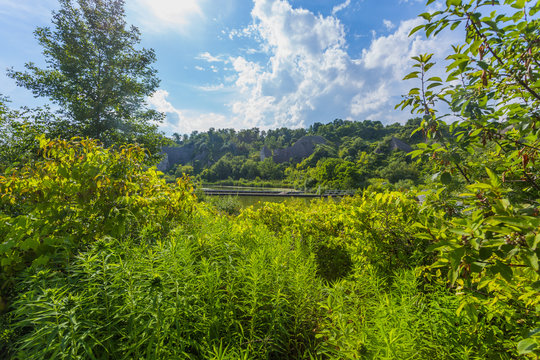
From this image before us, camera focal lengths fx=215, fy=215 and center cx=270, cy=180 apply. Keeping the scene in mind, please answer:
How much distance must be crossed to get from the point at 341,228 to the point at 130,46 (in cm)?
1488

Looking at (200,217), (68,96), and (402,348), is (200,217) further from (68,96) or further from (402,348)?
(68,96)

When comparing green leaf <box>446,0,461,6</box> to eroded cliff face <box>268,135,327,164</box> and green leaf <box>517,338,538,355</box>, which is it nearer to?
green leaf <box>517,338,538,355</box>

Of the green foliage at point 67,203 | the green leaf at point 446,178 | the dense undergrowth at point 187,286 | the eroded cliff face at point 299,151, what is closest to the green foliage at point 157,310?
the dense undergrowth at point 187,286

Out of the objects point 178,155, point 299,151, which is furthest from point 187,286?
point 178,155

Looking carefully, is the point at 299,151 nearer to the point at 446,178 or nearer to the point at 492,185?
the point at 446,178

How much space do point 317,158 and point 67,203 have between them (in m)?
59.8

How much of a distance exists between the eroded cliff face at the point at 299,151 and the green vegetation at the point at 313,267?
68.3 metres

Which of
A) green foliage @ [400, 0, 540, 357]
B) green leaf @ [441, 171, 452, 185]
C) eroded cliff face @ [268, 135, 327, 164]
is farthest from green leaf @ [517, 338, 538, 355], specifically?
eroded cliff face @ [268, 135, 327, 164]

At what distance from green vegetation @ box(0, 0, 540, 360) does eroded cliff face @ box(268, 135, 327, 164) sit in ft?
224

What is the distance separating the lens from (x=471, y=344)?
1.29m

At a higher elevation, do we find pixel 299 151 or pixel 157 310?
pixel 299 151

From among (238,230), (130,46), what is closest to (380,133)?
(130,46)

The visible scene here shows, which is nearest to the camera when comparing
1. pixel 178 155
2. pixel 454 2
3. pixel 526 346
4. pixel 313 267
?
pixel 526 346

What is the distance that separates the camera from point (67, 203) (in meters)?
2.27
